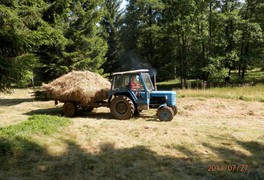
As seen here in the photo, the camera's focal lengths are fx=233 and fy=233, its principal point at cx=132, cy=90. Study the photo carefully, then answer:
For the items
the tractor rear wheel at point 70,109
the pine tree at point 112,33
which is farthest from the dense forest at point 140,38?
the tractor rear wheel at point 70,109

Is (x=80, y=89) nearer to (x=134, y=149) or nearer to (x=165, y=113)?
(x=165, y=113)

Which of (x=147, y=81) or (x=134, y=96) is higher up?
(x=147, y=81)

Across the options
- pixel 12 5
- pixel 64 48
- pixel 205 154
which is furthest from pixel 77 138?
pixel 64 48

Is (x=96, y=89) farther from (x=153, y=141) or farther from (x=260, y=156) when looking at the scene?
(x=260, y=156)

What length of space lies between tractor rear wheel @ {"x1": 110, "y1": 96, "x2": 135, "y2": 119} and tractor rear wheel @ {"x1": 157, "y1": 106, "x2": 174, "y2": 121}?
101 cm

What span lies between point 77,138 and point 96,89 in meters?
3.31

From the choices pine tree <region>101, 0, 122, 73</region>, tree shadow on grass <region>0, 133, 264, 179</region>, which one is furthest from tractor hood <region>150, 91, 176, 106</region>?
pine tree <region>101, 0, 122, 73</region>

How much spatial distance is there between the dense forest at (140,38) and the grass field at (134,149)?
163 centimetres

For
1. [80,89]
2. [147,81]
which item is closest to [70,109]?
[80,89]

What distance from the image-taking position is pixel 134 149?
5.23m

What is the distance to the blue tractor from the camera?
27.3ft
